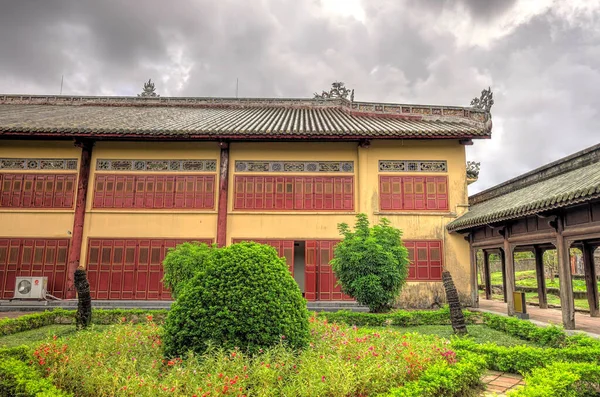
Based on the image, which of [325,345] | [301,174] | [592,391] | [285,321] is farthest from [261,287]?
[301,174]

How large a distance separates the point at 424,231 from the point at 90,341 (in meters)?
11.3

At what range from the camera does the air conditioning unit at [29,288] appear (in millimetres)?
12703

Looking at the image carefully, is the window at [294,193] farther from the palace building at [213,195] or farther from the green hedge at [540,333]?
the green hedge at [540,333]

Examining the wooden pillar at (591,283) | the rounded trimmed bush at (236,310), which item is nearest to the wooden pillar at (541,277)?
the wooden pillar at (591,283)

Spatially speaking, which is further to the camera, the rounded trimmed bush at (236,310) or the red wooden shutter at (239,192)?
the red wooden shutter at (239,192)

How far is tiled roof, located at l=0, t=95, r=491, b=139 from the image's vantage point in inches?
526

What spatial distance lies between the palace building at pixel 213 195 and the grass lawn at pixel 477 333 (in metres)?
4.22

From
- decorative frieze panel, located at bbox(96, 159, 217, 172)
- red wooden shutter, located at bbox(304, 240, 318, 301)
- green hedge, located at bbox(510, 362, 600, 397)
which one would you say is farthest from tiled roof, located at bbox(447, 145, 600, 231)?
decorative frieze panel, located at bbox(96, 159, 217, 172)

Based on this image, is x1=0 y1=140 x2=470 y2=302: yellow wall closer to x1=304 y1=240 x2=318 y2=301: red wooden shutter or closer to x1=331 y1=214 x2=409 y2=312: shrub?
x1=304 y1=240 x2=318 y2=301: red wooden shutter

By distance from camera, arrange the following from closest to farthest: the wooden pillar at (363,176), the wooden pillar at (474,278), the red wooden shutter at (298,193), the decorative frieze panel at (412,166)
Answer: the wooden pillar at (474,278)
the wooden pillar at (363,176)
the red wooden shutter at (298,193)
the decorative frieze panel at (412,166)

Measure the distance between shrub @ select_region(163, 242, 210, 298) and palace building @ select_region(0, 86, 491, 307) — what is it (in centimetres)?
377

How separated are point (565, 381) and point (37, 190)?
1623cm

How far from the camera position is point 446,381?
3.94 metres

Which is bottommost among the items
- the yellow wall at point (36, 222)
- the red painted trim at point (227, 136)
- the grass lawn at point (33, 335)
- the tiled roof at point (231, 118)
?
the grass lawn at point (33, 335)
